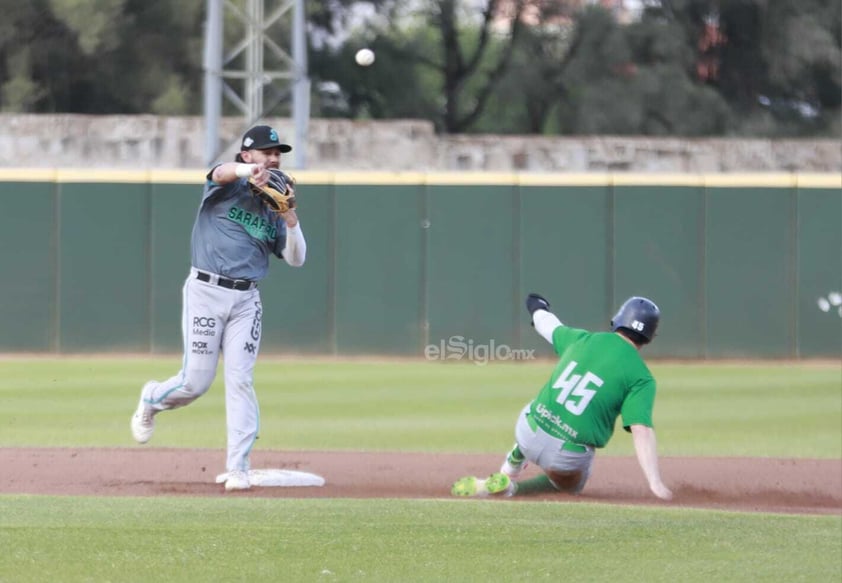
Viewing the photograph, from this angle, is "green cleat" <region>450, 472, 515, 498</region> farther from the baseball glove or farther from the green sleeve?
the baseball glove

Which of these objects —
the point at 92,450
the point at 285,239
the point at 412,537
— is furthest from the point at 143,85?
the point at 412,537

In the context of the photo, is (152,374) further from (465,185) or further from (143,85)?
(143,85)

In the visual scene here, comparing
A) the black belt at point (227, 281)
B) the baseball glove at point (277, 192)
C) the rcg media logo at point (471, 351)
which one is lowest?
the rcg media logo at point (471, 351)

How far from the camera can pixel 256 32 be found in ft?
54.3

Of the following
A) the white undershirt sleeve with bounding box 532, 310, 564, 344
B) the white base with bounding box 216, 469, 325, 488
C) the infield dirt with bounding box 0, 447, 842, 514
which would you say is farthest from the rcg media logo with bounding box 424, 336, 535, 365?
the white undershirt sleeve with bounding box 532, 310, 564, 344

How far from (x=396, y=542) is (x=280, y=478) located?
5.94 ft

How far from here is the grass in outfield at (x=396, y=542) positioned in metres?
4.74

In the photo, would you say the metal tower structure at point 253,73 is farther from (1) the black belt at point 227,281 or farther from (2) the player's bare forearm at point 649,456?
(2) the player's bare forearm at point 649,456

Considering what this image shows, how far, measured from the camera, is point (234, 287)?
6559mm

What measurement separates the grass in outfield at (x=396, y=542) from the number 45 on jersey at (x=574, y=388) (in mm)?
485

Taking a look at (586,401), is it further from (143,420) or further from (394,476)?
(143,420)

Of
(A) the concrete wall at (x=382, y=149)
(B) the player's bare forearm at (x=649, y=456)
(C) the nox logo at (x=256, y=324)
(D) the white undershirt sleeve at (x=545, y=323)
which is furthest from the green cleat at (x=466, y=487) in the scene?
(A) the concrete wall at (x=382, y=149)

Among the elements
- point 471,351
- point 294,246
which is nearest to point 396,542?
point 294,246

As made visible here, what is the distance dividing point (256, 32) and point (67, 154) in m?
3.80
